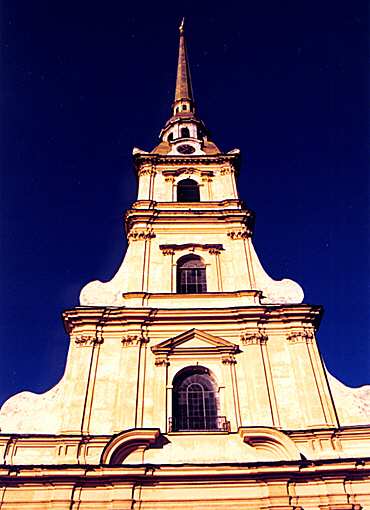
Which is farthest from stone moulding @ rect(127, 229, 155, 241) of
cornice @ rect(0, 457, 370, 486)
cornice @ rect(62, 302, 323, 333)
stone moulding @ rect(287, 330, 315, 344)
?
cornice @ rect(0, 457, 370, 486)

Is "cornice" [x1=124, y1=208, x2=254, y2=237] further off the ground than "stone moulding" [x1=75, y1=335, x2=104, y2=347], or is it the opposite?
"cornice" [x1=124, y1=208, x2=254, y2=237]

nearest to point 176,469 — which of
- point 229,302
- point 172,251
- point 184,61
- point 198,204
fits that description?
point 229,302

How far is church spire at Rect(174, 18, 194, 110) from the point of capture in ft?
105

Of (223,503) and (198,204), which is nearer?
(223,503)

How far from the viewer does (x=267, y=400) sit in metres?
13.9

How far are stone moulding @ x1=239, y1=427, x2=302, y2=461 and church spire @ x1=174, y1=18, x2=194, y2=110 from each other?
75.5ft

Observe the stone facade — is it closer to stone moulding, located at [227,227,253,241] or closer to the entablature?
stone moulding, located at [227,227,253,241]

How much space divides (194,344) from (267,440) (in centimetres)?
371

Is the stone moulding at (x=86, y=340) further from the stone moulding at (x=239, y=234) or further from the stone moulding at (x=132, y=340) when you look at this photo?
the stone moulding at (x=239, y=234)

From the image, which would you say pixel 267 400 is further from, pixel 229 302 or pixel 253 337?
pixel 229 302

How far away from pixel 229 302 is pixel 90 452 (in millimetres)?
6507

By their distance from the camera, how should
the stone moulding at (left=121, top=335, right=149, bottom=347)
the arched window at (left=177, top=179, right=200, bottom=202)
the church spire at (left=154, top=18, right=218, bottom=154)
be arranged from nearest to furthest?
the stone moulding at (left=121, top=335, right=149, bottom=347), the arched window at (left=177, top=179, right=200, bottom=202), the church spire at (left=154, top=18, right=218, bottom=154)

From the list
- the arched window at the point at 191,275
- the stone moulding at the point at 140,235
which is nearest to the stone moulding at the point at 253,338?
the arched window at the point at 191,275

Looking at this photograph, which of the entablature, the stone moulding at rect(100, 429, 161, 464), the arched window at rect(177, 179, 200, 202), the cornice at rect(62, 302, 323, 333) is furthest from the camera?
the arched window at rect(177, 179, 200, 202)
